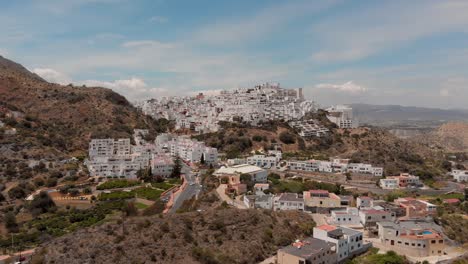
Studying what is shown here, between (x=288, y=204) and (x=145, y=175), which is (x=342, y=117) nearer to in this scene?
(x=145, y=175)

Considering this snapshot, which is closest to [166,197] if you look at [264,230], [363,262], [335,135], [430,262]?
[264,230]

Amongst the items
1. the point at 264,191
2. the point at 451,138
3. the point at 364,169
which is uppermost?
the point at 364,169

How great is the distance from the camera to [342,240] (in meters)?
21.6

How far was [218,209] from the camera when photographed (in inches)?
1048

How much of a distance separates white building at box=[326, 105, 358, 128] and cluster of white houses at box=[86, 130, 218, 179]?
1070 inches

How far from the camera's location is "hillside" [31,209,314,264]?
779 inches

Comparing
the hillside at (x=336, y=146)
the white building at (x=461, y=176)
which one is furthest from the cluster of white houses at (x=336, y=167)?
the white building at (x=461, y=176)

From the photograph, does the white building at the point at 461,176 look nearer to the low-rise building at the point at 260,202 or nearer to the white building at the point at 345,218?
the white building at the point at 345,218

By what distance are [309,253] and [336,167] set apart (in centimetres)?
2506

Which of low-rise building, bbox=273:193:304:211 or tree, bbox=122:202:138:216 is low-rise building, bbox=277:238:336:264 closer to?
low-rise building, bbox=273:193:304:211

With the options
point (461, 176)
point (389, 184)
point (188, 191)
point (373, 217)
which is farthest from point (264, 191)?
point (461, 176)

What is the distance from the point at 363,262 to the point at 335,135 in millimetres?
39542

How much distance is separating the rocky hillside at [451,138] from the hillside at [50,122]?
244 ft

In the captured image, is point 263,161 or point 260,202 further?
point 263,161
